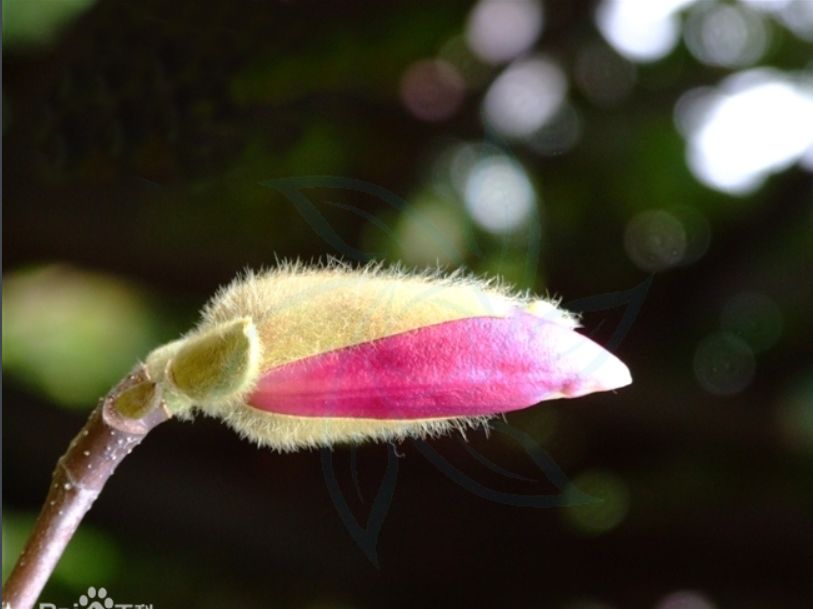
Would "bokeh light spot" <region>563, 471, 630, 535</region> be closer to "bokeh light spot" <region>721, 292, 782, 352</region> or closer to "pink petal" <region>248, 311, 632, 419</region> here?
"bokeh light spot" <region>721, 292, 782, 352</region>

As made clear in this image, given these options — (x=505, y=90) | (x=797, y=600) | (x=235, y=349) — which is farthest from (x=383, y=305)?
(x=797, y=600)

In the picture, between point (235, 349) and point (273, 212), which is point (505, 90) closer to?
point (273, 212)

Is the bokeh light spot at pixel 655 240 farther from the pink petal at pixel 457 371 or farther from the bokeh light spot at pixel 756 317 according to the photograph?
the pink petal at pixel 457 371

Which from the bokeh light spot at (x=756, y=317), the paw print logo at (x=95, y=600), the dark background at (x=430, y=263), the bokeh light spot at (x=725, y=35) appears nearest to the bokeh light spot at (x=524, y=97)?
the dark background at (x=430, y=263)

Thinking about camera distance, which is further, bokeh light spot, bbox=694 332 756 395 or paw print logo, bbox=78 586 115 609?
bokeh light spot, bbox=694 332 756 395

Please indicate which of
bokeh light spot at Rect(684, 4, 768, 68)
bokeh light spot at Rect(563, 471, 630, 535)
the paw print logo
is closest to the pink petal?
the paw print logo

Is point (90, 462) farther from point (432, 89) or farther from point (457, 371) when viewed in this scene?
point (432, 89)
